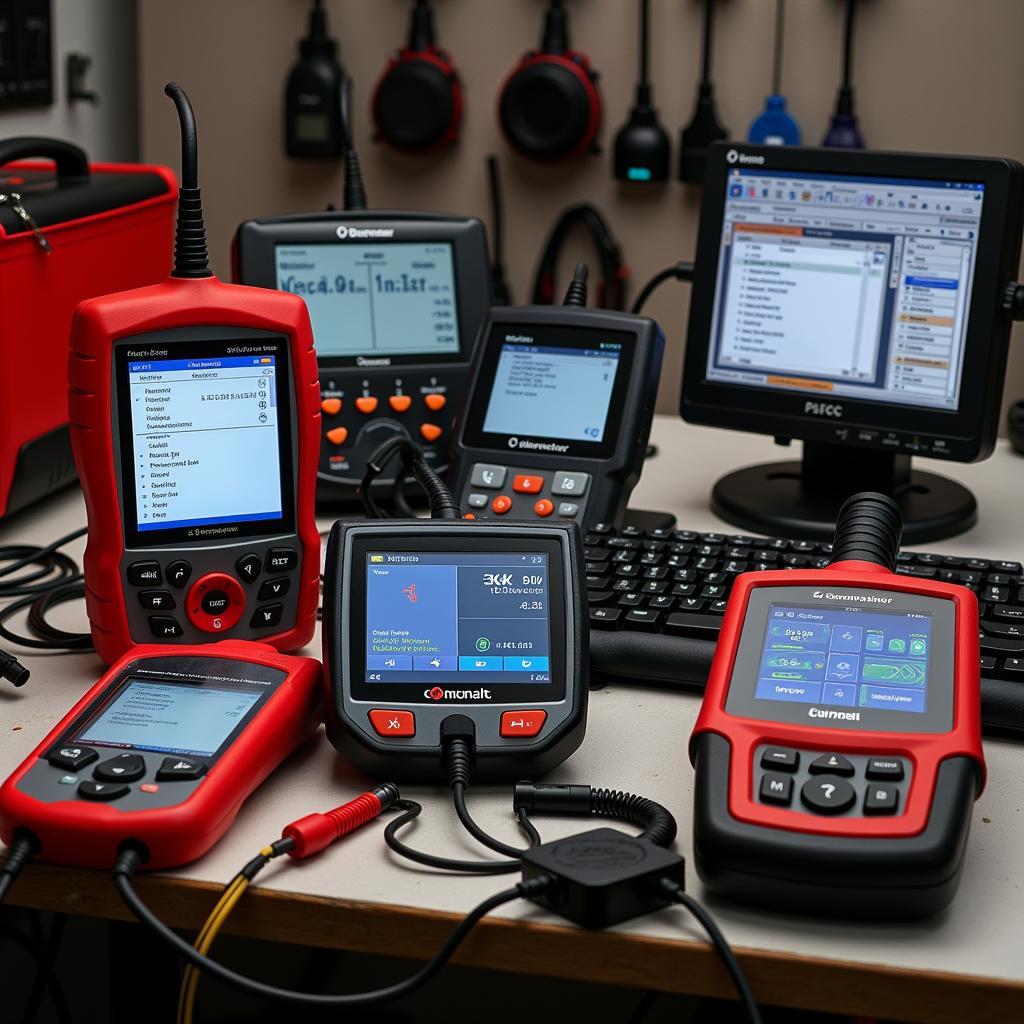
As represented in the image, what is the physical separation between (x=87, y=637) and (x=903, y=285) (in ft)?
2.36

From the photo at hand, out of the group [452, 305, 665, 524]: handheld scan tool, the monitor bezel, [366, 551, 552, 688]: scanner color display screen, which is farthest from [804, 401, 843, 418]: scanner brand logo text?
[366, 551, 552, 688]: scanner color display screen

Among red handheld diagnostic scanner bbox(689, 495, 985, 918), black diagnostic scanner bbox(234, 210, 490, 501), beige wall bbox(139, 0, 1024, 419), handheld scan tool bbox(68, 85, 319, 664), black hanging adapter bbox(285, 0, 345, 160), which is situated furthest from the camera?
black hanging adapter bbox(285, 0, 345, 160)

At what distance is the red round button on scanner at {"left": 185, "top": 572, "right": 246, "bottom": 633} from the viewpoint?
0.91m

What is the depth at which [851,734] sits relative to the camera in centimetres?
72

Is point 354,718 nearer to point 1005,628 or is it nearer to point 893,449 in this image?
point 1005,628

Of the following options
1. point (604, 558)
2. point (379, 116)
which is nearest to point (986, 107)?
point (379, 116)

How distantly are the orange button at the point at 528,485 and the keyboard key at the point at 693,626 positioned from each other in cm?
22

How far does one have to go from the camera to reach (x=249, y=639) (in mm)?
936

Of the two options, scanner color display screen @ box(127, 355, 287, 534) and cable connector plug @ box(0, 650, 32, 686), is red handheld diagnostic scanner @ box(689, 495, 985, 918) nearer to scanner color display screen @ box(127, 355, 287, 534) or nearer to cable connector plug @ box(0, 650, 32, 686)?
scanner color display screen @ box(127, 355, 287, 534)

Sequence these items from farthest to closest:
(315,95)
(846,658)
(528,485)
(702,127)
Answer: (315,95) → (702,127) → (528,485) → (846,658)

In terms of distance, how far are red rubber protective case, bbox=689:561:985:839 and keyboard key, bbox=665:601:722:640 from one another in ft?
0.35

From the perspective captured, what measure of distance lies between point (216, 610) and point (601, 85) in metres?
0.98

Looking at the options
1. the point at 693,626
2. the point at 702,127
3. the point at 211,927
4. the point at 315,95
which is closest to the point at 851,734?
the point at 693,626

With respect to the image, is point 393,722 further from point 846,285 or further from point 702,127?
point 702,127
